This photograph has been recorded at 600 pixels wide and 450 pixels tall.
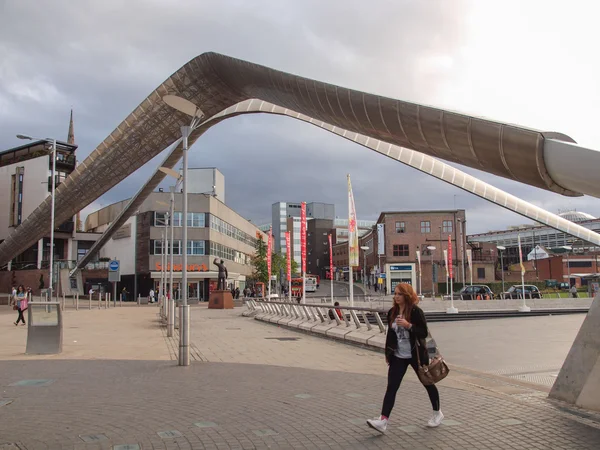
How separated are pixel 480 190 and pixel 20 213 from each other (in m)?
64.4

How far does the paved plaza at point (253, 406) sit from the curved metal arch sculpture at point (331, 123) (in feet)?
11.5

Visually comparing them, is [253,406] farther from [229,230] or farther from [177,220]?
[229,230]

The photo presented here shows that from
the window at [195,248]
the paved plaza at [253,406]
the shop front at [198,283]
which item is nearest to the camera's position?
the paved plaza at [253,406]

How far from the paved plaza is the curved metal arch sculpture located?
3518 mm

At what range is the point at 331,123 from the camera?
15.4 metres

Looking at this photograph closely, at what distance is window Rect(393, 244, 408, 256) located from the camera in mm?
77688

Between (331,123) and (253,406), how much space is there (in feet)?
33.5

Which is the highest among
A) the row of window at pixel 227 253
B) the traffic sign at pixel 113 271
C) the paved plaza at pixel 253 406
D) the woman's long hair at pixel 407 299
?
the row of window at pixel 227 253

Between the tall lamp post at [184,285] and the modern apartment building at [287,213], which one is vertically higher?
the modern apartment building at [287,213]

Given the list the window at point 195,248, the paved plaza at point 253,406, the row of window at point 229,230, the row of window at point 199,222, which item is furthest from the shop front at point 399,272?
the paved plaza at point 253,406

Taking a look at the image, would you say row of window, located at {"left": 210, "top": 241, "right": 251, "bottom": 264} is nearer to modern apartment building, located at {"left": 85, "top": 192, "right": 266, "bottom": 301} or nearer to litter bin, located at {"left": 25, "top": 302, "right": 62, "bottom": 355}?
modern apartment building, located at {"left": 85, "top": 192, "right": 266, "bottom": 301}

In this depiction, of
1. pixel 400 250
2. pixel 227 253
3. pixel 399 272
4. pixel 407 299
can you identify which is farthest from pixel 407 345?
pixel 400 250

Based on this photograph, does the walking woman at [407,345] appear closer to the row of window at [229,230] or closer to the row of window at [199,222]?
the row of window at [199,222]

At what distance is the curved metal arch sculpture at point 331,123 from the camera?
8.18m
